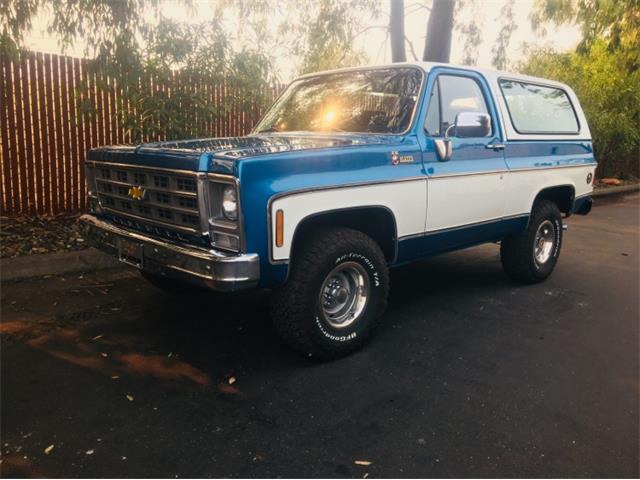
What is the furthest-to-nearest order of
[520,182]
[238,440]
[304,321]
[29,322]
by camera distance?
[520,182] < [29,322] < [304,321] < [238,440]

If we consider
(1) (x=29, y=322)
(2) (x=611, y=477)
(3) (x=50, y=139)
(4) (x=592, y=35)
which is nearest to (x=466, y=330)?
(2) (x=611, y=477)

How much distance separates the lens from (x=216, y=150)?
10.8 feet

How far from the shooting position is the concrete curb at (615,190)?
13185 mm

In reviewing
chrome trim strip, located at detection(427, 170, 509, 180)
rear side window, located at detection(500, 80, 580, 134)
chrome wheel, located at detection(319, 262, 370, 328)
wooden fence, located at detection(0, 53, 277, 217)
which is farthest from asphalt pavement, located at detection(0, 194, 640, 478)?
wooden fence, located at detection(0, 53, 277, 217)

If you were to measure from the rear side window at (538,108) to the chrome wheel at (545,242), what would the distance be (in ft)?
3.17

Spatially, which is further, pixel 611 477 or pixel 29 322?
pixel 29 322

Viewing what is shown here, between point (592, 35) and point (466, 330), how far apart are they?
10012mm

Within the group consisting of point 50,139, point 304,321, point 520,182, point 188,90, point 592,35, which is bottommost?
point 304,321

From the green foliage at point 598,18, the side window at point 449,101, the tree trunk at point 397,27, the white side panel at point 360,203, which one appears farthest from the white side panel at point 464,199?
the green foliage at point 598,18

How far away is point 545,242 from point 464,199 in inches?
72.7

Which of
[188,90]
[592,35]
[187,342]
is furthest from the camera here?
[592,35]

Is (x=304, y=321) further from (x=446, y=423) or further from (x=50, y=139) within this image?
(x=50, y=139)

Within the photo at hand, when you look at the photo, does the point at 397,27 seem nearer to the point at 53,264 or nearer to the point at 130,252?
the point at 53,264

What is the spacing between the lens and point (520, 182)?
16.6 ft
